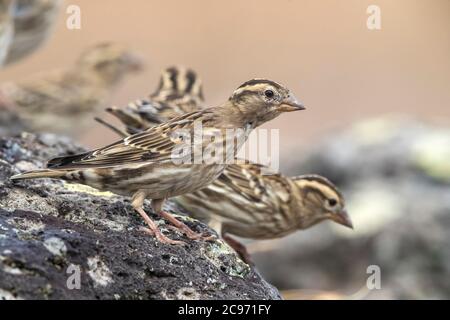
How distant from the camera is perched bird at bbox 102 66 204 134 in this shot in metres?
6.74

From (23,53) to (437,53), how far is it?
6.27 m

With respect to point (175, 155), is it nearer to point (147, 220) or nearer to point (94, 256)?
point (147, 220)

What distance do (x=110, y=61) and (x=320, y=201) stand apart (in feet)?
15.2

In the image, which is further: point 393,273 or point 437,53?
point 437,53

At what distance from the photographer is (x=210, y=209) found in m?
6.00

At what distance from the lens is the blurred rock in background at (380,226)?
6.88m

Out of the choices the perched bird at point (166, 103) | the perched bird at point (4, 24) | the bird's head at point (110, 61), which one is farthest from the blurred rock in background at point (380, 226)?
the bird's head at point (110, 61)

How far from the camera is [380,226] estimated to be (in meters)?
7.48

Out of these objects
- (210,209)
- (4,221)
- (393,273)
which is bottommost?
(393,273)

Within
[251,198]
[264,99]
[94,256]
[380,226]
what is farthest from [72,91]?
[94,256]

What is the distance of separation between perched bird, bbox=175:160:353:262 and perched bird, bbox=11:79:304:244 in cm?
96

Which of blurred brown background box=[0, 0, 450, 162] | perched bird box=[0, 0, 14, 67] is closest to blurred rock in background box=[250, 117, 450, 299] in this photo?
perched bird box=[0, 0, 14, 67]
